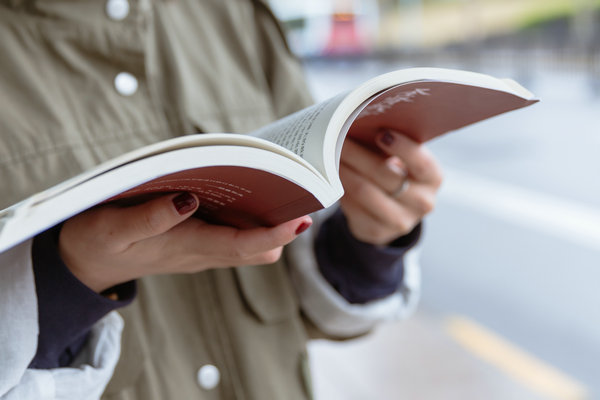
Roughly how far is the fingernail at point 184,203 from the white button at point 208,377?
0.32m

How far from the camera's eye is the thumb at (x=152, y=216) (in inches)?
18.5

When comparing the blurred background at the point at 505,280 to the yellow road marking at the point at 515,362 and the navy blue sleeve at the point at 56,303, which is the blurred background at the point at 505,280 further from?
the navy blue sleeve at the point at 56,303

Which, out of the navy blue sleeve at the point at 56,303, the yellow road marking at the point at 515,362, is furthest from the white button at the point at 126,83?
the yellow road marking at the point at 515,362

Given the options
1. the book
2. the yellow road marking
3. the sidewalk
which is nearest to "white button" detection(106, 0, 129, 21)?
the book

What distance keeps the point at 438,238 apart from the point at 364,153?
2.83 metres

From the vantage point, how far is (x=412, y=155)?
699 millimetres

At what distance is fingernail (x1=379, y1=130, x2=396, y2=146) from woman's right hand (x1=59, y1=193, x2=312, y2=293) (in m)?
0.18

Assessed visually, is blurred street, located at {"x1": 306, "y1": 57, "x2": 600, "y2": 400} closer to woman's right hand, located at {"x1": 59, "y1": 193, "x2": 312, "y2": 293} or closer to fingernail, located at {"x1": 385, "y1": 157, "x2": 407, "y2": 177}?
fingernail, located at {"x1": 385, "y1": 157, "x2": 407, "y2": 177}

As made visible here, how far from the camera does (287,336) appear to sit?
31.7 inches

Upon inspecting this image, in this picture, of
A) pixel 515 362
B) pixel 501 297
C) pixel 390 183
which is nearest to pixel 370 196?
pixel 390 183

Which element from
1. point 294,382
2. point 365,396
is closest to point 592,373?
point 365,396

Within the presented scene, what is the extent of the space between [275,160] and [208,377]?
0.40 m

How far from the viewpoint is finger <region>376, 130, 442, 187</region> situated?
68 centimetres

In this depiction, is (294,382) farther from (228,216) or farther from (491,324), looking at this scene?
(491,324)
